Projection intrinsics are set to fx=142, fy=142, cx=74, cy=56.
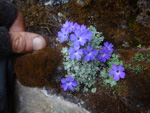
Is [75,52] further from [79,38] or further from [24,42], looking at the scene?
[24,42]

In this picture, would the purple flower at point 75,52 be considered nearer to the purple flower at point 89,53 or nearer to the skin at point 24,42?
the purple flower at point 89,53

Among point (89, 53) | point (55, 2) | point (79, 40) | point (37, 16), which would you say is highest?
point (55, 2)

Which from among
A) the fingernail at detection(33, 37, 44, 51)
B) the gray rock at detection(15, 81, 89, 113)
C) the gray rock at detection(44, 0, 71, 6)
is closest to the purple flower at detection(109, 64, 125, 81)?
the gray rock at detection(15, 81, 89, 113)

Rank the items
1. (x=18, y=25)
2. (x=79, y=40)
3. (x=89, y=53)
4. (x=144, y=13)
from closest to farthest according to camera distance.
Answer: (x=79, y=40) → (x=89, y=53) → (x=144, y=13) → (x=18, y=25)

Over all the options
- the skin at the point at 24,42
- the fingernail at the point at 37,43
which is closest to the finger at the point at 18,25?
the skin at the point at 24,42

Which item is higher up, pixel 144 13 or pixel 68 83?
pixel 144 13

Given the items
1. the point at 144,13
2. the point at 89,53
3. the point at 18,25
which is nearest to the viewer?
the point at 89,53

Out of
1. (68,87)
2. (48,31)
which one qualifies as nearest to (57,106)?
(68,87)

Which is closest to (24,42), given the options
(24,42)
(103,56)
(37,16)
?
(24,42)
